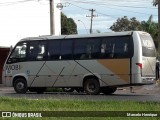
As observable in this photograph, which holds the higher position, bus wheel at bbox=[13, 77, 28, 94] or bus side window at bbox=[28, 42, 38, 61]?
bus side window at bbox=[28, 42, 38, 61]

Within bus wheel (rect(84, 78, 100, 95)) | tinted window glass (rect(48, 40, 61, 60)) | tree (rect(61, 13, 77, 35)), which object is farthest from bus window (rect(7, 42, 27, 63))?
tree (rect(61, 13, 77, 35))

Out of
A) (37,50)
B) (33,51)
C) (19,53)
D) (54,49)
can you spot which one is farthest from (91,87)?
(19,53)

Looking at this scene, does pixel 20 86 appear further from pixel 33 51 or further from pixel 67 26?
pixel 67 26

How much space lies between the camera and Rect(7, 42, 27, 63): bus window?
23.4m

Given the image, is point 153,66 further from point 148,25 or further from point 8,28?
point 148,25

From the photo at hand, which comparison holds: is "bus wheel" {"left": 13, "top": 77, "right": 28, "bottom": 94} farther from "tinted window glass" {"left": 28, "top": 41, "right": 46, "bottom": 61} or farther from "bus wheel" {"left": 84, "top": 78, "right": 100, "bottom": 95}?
"bus wheel" {"left": 84, "top": 78, "right": 100, "bottom": 95}

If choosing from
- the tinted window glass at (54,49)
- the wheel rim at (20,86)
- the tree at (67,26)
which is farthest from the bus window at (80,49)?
the tree at (67,26)

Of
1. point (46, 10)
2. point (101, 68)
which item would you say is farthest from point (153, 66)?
point (46, 10)

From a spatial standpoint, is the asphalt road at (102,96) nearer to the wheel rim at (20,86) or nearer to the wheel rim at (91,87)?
the wheel rim at (91,87)

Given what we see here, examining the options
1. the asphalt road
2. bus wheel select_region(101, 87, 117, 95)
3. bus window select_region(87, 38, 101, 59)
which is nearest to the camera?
the asphalt road

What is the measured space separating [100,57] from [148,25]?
Result: 35709 millimetres

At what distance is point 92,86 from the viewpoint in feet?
70.9

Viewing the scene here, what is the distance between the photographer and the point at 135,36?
67.3 feet

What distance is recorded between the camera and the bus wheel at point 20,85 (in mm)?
23453
